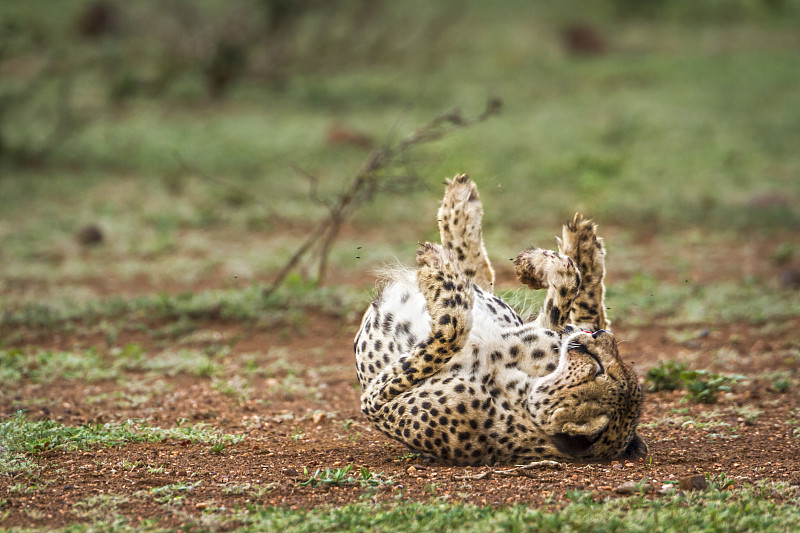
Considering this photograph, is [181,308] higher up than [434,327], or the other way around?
[434,327]

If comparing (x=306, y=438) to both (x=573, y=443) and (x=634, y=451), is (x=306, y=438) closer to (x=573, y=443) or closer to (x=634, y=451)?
(x=573, y=443)

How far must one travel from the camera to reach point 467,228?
4.88 meters

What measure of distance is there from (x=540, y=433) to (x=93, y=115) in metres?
12.0

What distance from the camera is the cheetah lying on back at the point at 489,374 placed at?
146 inches

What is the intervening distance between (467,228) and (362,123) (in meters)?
9.47

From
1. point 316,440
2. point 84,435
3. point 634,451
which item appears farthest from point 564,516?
point 84,435

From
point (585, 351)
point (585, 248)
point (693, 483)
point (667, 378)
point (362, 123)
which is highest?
point (362, 123)

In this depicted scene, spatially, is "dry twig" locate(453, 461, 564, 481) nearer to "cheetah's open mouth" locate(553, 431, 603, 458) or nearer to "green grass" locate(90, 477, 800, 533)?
"cheetah's open mouth" locate(553, 431, 603, 458)

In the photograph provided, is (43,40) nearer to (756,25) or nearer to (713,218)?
(713,218)

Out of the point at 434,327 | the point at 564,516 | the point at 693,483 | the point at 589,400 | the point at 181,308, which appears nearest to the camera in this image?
the point at 564,516

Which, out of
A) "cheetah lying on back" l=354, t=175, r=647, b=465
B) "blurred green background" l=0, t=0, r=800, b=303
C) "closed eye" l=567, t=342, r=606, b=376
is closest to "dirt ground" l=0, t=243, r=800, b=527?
"cheetah lying on back" l=354, t=175, r=647, b=465

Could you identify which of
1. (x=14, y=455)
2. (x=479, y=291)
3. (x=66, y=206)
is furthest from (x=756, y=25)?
(x=14, y=455)

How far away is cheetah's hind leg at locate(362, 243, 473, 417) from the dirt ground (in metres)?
0.32

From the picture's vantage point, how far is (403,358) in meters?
4.05
